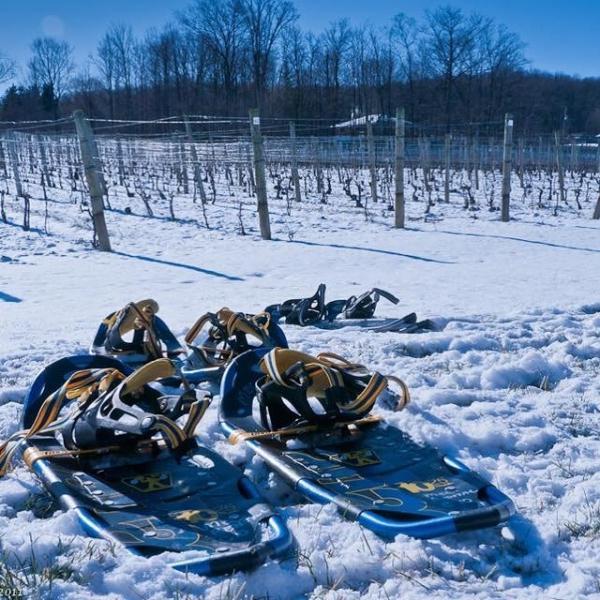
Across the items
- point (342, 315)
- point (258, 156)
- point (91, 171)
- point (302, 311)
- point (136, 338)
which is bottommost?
point (342, 315)

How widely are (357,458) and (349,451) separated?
77mm

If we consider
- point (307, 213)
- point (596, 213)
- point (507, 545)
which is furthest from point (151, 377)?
point (596, 213)

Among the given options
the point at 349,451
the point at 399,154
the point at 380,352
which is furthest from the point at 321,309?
the point at 399,154

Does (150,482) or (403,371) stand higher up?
(150,482)

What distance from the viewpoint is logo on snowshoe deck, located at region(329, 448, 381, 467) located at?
3.08 meters

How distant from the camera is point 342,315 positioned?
627 cm

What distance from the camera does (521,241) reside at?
39.3ft

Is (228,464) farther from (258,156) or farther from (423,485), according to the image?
(258,156)

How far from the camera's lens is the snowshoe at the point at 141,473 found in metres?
2.41

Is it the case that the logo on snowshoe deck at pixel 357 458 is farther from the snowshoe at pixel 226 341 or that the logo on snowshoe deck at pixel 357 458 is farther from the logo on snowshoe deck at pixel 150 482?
the snowshoe at pixel 226 341

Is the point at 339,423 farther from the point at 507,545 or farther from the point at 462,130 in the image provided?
the point at 462,130

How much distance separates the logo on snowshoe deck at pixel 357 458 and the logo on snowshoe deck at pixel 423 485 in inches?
8.7

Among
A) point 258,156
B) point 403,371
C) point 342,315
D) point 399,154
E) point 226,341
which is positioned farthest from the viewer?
point 399,154

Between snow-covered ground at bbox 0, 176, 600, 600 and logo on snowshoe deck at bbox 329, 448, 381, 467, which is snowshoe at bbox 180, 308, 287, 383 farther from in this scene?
logo on snowshoe deck at bbox 329, 448, 381, 467
